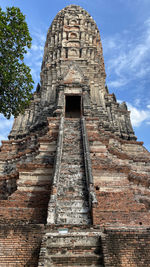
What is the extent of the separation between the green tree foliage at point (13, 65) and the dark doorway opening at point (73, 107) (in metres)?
10.9

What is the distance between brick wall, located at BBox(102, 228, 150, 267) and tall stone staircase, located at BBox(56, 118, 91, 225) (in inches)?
70.6

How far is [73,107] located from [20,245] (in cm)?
A: 2007

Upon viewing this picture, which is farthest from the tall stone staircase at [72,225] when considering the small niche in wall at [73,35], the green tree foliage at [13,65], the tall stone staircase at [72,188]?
the small niche in wall at [73,35]

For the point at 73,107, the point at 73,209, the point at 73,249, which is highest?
the point at 73,107

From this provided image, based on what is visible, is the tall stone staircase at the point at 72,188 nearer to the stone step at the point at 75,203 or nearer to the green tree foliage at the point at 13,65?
the stone step at the point at 75,203

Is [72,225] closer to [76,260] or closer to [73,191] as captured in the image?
[76,260]

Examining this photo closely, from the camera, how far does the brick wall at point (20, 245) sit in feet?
19.6

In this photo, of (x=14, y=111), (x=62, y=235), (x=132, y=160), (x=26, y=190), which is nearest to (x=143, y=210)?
(x=62, y=235)

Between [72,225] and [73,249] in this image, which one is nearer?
[73,249]

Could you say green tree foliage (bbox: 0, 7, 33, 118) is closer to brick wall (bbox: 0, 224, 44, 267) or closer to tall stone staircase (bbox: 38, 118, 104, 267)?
tall stone staircase (bbox: 38, 118, 104, 267)

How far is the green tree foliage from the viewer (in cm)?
1161

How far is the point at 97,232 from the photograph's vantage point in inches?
252

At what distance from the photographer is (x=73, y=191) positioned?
30.1ft

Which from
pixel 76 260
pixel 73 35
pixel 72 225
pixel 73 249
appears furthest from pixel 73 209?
pixel 73 35
